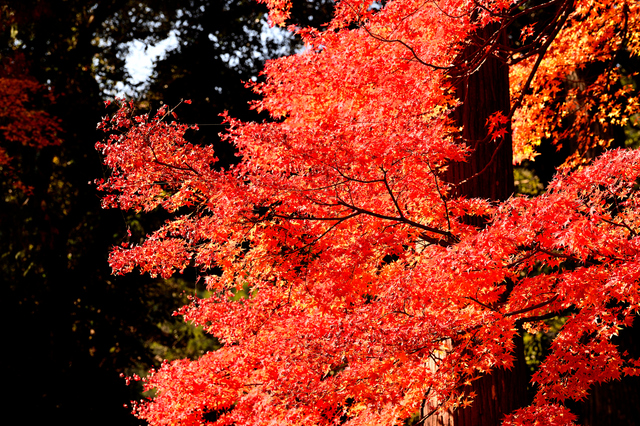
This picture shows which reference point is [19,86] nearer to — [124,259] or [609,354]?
[124,259]

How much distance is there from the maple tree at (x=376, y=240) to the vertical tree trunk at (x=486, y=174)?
0.09 feet

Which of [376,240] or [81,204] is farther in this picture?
[81,204]

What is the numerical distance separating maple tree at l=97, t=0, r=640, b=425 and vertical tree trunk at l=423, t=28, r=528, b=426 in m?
0.03

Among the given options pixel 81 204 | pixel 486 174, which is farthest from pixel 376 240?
pixel 81 204

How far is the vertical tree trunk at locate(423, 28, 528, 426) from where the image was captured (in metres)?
4.89

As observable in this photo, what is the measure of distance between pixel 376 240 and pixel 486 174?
65.8 inches

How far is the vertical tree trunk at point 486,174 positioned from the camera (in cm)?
489

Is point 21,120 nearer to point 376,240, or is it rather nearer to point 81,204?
point 81,204

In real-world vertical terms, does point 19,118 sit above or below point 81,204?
above

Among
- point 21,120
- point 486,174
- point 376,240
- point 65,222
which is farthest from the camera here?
point 65,222

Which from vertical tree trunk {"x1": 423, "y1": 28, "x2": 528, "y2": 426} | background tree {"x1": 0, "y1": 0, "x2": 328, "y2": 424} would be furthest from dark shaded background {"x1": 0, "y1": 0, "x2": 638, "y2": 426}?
vertical tree trunk {"x1": 423, "y1": 28, "x2": 528, "y2": 426}

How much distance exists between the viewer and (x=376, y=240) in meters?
4.14

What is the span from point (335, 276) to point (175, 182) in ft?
4.43

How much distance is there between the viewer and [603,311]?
3168 millimetres
